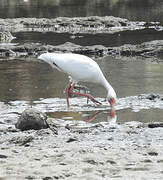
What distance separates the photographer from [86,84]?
14672mm

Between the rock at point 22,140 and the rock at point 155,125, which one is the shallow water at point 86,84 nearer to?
the rock at point 155,125

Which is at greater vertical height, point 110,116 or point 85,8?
point 85,8

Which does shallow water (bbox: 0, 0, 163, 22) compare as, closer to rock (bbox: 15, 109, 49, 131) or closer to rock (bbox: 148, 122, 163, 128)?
rock (bbox: 148, 122, 163, 128)

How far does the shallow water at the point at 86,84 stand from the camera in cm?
1129

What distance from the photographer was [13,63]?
63.6 feet

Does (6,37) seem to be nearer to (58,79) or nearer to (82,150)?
(58,79)

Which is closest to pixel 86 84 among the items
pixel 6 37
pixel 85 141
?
pixel 85 141

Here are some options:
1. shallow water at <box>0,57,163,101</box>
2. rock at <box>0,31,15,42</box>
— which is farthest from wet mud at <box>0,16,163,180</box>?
rock at <box>0,31,15,42</box>

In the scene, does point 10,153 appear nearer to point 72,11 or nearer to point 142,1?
point 72,11

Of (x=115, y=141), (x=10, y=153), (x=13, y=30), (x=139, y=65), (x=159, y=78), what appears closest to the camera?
(x=10, y=153)

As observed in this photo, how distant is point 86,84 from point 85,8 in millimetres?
29140

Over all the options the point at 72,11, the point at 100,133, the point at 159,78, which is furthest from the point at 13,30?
the point at 100,133

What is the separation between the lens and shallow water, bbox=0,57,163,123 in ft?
37.0

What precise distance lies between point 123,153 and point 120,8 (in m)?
35.6
